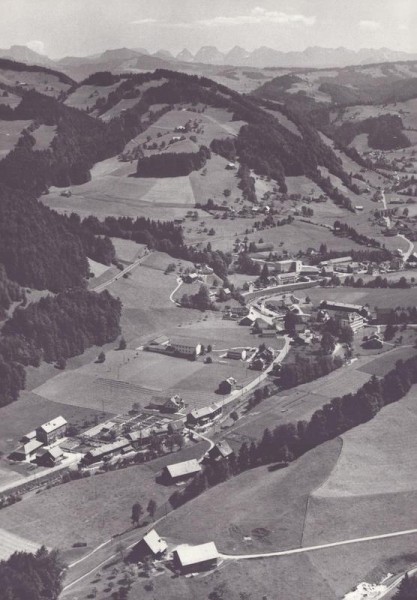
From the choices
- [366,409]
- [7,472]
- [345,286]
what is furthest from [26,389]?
[345,286]

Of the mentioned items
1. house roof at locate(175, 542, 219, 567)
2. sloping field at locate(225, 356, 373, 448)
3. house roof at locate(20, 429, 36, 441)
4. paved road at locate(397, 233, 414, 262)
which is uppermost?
house roof at locate(175, 542, 219, 567)

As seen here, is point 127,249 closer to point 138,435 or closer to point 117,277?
point 117,277

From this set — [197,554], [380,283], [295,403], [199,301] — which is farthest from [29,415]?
[380,283]

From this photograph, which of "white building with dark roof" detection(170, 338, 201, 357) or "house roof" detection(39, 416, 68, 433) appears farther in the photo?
"white building with dark roof" detection(170, 338, 201, 357)

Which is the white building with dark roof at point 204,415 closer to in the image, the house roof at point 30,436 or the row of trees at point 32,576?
the house roof at point 30,436

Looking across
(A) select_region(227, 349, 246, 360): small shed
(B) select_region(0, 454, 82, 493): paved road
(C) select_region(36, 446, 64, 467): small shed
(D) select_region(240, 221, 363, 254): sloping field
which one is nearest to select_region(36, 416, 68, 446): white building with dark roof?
(C) select_region(36, 446, 64, 467): small shed

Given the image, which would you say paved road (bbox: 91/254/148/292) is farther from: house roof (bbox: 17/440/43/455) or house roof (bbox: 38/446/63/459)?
house roof (bbox: 38/446/63/459)

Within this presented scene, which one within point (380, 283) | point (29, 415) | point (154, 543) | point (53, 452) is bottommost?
point (29, 415)

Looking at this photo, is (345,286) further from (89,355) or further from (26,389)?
(26,389)
